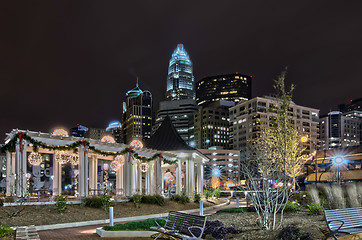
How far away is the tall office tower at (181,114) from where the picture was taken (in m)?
156

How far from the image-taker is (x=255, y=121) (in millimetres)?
108875

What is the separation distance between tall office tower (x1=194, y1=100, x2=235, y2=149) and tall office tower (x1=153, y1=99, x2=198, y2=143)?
1145cm

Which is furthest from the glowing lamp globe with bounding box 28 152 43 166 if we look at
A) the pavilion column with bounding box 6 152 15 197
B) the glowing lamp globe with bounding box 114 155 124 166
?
the glowing lamp globe with bounding box 114 155 124 166

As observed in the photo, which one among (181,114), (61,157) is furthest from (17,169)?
(181,114)

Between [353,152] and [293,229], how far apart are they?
1500 inches

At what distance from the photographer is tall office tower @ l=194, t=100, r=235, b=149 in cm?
13625

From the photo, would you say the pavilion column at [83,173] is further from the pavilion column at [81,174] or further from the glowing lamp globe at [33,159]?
the glowing lamp globe at [33,159]

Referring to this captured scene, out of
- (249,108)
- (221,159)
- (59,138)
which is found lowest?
(221,159)

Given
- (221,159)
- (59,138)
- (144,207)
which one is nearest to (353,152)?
(144,207)

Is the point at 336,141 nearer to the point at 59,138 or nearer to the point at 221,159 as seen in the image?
the point at 221,159

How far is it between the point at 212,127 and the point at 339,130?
54.7 metres

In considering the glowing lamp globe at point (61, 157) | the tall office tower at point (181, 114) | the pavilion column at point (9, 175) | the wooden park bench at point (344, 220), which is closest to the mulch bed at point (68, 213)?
the pavilion column at point (9, 175)

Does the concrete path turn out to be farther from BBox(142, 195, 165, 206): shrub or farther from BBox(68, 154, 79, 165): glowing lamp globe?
BBox(142, 195, 165, 206): shrub

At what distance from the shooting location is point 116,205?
1875cm
